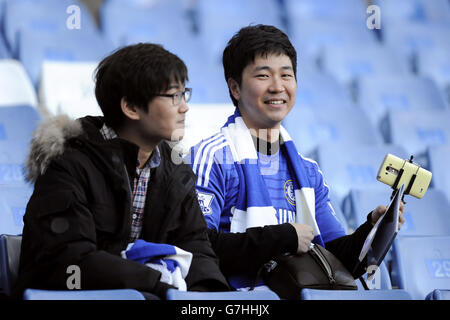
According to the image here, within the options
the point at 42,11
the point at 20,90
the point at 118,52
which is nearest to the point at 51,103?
the point at 20,90

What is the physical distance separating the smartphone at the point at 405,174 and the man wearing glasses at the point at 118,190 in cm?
57

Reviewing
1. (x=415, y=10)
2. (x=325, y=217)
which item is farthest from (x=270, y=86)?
(x=415, y=10)

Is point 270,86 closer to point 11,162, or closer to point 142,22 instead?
point 11,162

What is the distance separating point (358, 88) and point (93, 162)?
116 inches

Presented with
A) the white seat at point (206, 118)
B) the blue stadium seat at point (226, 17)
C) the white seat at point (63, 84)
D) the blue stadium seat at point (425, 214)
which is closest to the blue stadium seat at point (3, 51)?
the white seat at point (63, 84)

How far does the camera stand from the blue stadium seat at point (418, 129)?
3996mm

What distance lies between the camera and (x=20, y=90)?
144 inches

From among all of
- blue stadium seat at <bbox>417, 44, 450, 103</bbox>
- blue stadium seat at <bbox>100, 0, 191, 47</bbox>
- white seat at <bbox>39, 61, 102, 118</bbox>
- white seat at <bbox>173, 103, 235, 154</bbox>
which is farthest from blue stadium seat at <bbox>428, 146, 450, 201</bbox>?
blue stadium seat at <bbox>100, 0, 191, 47</bbox>

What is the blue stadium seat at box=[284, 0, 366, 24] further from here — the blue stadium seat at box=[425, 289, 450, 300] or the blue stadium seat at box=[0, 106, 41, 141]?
the blue stadium seat at box=[425, 289, 450, 300]

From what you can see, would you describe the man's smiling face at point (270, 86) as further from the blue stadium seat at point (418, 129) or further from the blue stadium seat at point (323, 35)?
the blue stadium seat at point (323, 35)

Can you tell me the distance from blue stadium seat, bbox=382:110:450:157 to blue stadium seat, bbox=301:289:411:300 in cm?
223

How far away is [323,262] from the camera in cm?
205

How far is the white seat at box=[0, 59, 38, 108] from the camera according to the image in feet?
11.9

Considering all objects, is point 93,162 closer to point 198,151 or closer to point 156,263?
point 156,263
